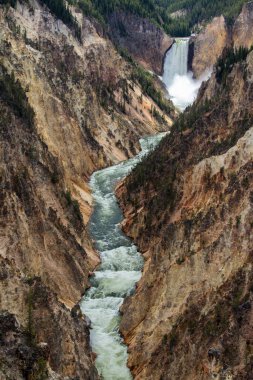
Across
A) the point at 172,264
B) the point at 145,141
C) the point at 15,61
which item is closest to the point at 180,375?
the point at 172,264

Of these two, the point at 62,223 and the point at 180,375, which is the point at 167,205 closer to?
the point at 62,223

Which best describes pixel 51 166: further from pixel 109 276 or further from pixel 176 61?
pixel 176 61

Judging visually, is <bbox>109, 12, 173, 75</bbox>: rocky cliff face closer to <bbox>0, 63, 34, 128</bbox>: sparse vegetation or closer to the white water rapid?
the white water rapid

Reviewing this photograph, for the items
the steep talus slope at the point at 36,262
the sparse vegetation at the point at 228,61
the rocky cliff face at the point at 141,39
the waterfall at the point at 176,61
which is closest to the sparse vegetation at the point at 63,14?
the rocky cliff face at the point at 141,39

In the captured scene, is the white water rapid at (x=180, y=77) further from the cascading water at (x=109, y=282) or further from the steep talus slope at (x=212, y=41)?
the cascading water at (x=109, y=282)

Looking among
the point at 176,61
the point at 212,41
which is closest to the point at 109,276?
the point at 212,41
